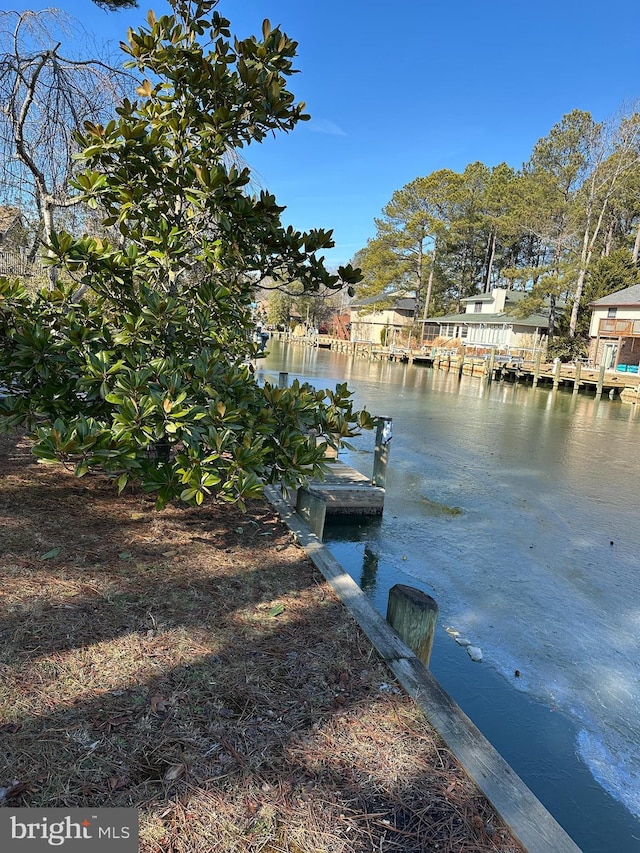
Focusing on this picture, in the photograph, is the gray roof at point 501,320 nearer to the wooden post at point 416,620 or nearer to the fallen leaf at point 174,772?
the wooden post at point 416,620

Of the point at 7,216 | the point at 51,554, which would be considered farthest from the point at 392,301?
the point at 51,554

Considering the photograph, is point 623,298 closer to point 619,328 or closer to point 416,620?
point 619,328

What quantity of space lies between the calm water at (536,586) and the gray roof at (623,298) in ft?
60.2

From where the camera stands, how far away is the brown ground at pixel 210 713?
1.78 m

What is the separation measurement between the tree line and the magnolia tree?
2984 cm

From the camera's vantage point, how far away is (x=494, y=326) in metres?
40.3

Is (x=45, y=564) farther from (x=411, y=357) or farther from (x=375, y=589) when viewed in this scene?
(x=411, y=357)

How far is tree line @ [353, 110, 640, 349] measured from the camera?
3045cm

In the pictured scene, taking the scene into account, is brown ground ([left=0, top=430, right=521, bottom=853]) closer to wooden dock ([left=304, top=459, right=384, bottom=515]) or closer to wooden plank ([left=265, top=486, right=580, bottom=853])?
wooden plank ([left=265, top=486, right=580, bottom=853])

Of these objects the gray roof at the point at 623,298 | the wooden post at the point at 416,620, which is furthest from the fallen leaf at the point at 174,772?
the gray roof at the point at 623,298

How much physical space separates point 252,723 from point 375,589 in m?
3.57

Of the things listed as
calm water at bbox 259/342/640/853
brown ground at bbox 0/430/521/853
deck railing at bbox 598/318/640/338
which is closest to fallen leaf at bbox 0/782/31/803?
brown ground at bbox 0/430/521/853

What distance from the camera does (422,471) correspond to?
34.9ft

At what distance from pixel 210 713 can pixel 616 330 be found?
31.8m
